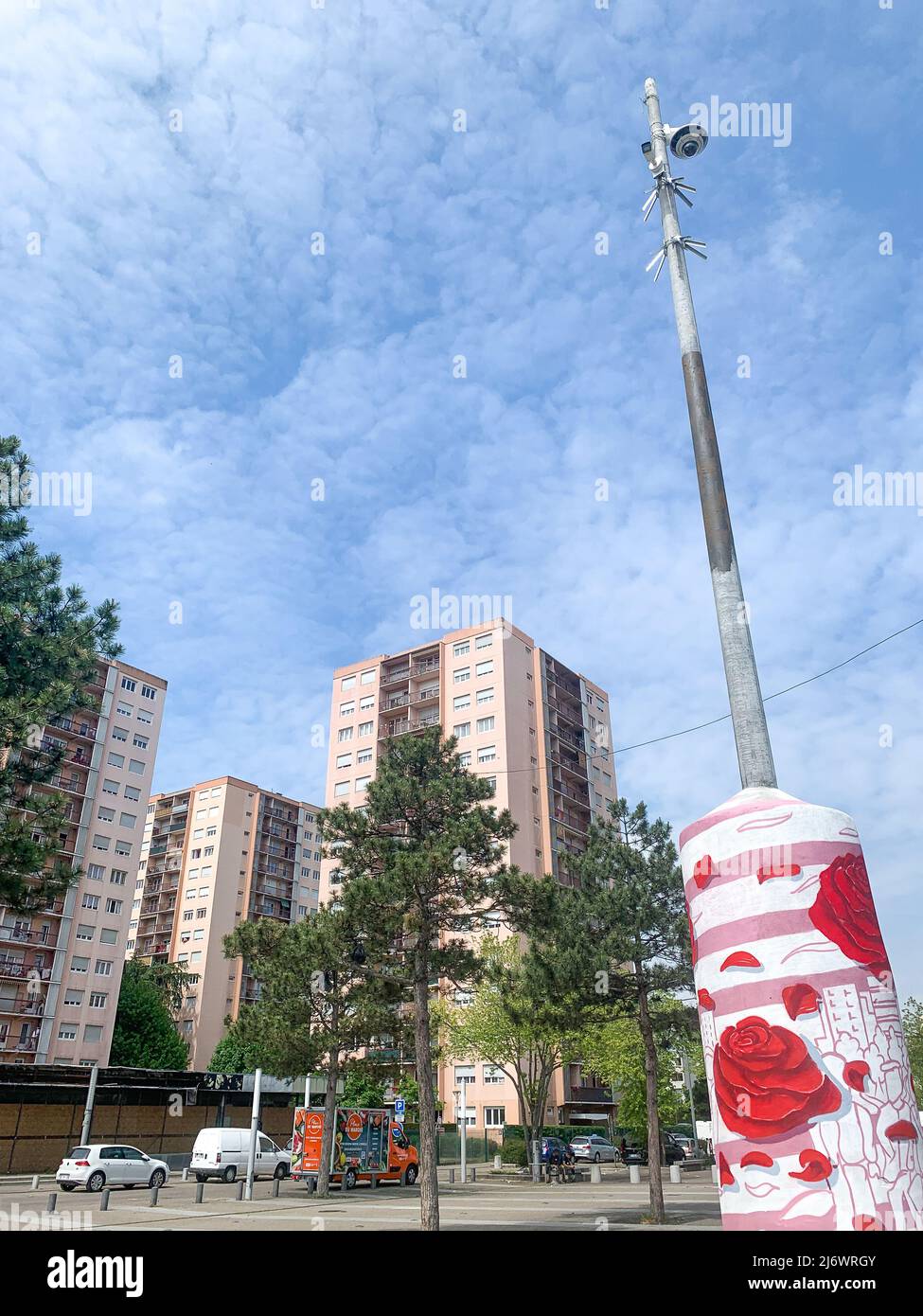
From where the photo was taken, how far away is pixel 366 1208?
23.1m

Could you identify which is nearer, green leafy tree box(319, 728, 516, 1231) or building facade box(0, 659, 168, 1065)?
green leafy tree box(319, 728, 516, 1231)

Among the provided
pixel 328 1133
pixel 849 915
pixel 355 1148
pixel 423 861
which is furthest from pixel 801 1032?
pixel 355 1148

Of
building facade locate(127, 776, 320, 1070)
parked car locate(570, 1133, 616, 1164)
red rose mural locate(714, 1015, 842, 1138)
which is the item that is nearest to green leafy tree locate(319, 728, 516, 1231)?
red rose mural locate(714, 1015, 842, 1138)

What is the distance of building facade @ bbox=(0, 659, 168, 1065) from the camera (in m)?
56.3

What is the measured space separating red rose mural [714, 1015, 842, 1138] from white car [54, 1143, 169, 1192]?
2811cm

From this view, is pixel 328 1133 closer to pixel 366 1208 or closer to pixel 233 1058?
pixel 366 1208

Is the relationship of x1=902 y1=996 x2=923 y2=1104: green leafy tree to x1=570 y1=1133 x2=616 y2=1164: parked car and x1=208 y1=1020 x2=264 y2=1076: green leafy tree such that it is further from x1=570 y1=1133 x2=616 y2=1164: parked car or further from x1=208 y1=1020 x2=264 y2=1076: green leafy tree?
x1=208 y1=1020 x2=264 y2=1076: green leafy tree

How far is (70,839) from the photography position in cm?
6238

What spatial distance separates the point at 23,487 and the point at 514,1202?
72.8 ft

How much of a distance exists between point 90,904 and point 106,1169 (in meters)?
34.9

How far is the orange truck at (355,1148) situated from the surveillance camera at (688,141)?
91.2 feet
